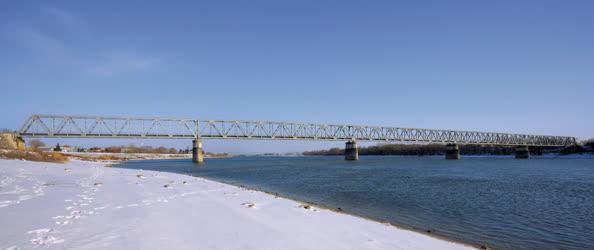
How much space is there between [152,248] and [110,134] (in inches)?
4448

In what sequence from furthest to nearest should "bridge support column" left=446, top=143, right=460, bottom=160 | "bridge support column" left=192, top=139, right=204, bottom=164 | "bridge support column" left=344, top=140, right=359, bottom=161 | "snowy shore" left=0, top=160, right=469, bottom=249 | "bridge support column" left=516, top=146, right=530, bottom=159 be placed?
"bridge support column" left=516, top=146, right=530, bottom=159 < "bridge support column" left=446, top=143, right=460, bottom=160 < "bridge support column" left=344, top=140, right=359, bottom=161 < "bridge support column" left=192, top=139, right=204, bottom=164 < "snowy shore" left=0, top=160, right=469, bottom=249

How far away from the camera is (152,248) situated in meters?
7.27

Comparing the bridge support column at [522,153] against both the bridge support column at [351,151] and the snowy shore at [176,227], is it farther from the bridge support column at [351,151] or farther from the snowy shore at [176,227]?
the snowy shore at [176,227]

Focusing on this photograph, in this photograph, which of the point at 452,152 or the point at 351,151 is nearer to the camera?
the point at 351,151

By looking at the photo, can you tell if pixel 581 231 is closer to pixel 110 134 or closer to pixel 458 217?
pixel 458 217

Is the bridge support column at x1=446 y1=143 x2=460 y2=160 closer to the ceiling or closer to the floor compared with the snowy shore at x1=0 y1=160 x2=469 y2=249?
closer to the floor

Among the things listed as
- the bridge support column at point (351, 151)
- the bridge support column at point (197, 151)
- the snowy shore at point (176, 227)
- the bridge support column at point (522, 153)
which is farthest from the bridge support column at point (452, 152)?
the snowy shore at point (176, 227)

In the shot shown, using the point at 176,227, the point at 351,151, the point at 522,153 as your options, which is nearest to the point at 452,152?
the point at 522,153

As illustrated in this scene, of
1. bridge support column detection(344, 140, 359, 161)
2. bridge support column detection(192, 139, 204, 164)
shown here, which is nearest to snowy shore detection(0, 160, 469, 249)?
bridge support column detection(192, 139, 204, 164)

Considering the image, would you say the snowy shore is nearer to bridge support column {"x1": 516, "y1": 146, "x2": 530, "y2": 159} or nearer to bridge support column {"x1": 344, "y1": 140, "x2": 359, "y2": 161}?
bridge support column {"x1": 344, "y1": 140, "x2": 359, "y2": 161}

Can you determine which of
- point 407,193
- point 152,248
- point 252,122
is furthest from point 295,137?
point 152,248

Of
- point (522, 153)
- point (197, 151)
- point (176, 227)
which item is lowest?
point (522, 153)

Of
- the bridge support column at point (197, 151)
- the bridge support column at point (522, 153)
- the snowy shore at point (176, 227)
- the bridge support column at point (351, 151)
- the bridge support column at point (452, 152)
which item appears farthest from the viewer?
the bridge support column at point (522, 153)

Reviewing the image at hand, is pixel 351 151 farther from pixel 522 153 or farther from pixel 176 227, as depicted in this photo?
pixel 176 227
